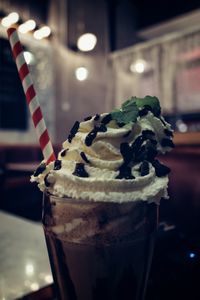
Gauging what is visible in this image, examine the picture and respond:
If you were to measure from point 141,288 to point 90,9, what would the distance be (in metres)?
8.28

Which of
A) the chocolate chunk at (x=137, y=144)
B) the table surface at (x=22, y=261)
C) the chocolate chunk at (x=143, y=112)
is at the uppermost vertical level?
the chocolate chunk at (x=143, y=112)

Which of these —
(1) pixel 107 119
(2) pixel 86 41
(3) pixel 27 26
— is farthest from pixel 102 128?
(2) pixel 86 41

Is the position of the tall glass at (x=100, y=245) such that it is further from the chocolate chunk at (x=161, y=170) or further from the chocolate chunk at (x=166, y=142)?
the chocolate chunk at (x=166, y=142)

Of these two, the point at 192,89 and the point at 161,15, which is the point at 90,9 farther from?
the point at 192,89

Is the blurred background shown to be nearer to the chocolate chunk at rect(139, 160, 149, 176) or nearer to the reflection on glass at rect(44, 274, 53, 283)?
the reflection on glass at rect(44, 274, 53, 283)

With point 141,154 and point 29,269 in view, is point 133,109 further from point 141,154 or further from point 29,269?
point 29,269

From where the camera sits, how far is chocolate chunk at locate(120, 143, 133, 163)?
0.70 metres

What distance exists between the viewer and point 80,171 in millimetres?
689

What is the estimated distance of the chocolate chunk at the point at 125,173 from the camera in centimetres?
67

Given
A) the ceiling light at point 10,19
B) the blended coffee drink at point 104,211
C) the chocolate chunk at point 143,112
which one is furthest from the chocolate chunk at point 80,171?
the ceiling light at point 10,19

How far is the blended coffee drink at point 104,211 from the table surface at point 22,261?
10cm

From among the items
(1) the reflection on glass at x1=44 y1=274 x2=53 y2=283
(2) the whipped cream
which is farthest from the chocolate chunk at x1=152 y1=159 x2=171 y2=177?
(1) the reflection on glass at x1=44 y1=274 x2=53 y2=283

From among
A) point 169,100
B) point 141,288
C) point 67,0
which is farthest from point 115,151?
point 67,0

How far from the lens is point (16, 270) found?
2.80 ft
